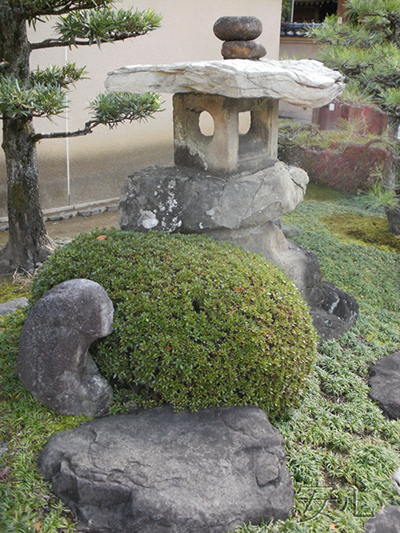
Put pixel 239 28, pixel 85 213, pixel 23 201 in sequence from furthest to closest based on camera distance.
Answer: pixel 85 213
pixel 23 201
pixel 239 28

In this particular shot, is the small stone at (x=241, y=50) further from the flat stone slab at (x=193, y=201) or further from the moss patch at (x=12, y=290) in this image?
the moss patch at (x=12, y=290)

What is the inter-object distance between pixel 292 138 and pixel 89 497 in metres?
8.08

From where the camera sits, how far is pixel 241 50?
465 centimetres

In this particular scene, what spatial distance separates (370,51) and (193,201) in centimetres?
538

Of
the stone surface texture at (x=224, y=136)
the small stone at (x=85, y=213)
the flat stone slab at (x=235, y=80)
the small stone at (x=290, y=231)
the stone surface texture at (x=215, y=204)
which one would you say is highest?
the flat stone slab at (x=235, y=80)

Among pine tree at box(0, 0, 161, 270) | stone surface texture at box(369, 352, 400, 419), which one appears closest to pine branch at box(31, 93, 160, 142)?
pine tree at box(0, 0, 161, 270)

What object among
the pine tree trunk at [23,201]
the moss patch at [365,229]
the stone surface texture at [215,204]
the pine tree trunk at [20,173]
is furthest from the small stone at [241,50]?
the moss patch at [365,229]

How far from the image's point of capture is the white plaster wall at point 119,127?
8.57 meters

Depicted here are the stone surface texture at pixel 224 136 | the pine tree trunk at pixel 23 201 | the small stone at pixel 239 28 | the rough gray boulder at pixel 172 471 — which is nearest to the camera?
the rough gray boulder at pixel 172 471

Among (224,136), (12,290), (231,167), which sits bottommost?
(12,290)

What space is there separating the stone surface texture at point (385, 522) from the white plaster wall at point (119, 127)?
7.27 meters

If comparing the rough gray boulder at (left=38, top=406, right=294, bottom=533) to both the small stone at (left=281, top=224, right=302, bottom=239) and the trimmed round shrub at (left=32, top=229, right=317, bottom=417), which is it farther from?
the small stone at (left=281, top=224, right=302, bottom=239)

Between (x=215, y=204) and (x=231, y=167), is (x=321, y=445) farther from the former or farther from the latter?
(x=231, y=167)

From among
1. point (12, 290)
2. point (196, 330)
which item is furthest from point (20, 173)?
point (196, 330)
